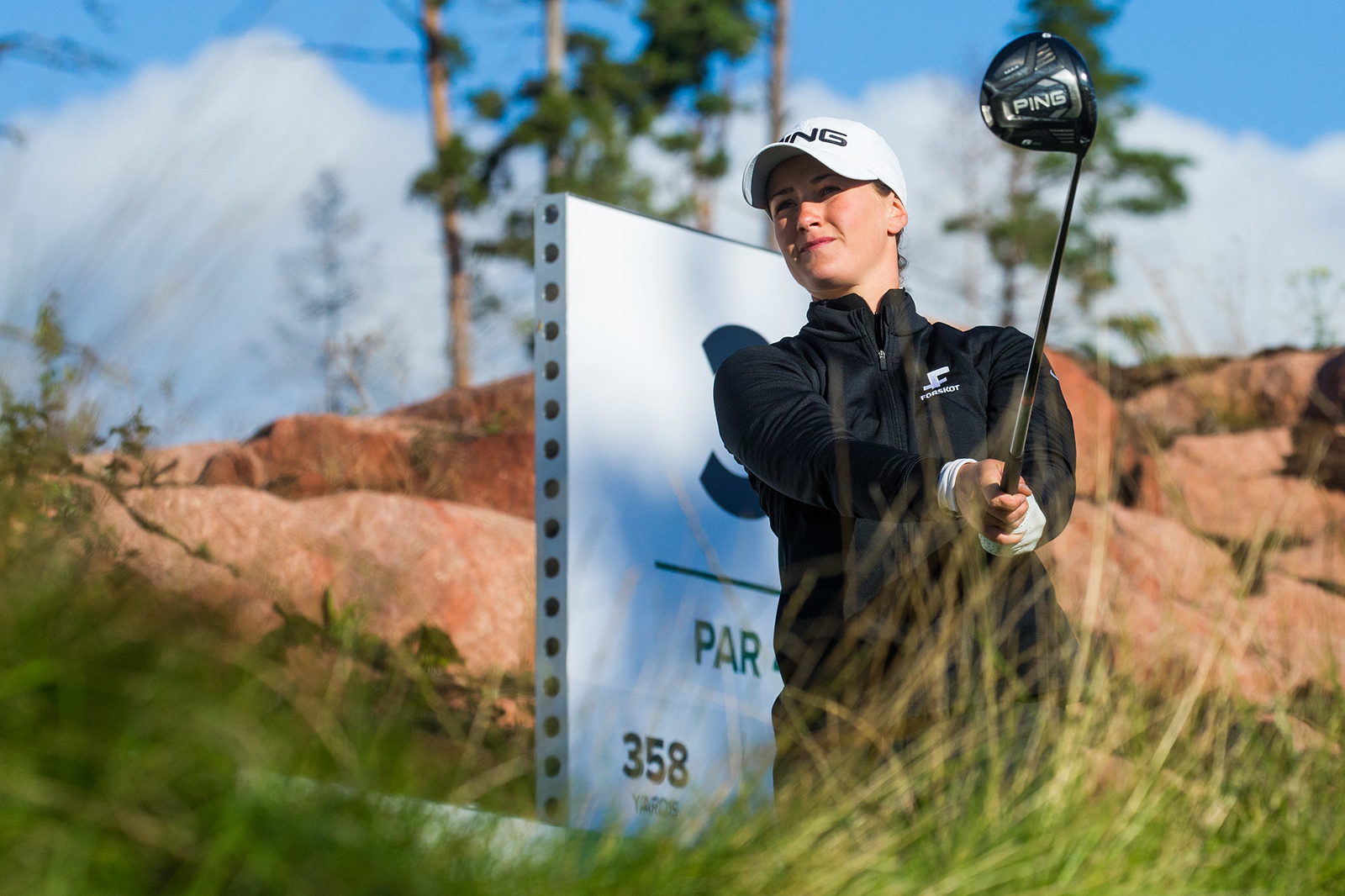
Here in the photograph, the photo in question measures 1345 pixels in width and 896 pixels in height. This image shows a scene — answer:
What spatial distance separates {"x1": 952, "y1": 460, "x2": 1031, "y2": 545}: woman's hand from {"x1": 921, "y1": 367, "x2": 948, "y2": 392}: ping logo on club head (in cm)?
49

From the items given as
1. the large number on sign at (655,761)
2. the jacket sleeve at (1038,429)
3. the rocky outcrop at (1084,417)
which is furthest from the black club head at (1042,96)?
the rocky outcrop at (1084,417)

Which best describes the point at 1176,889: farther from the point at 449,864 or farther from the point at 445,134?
the point at 445,134

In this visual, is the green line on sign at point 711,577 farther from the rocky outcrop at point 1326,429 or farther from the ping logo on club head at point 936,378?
the rocky outcrop at point 1326,429

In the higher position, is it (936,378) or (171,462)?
(936,378)

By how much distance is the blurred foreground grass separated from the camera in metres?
1.49

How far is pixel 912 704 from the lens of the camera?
7.45 ft

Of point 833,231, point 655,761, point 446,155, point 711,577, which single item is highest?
point 446,155

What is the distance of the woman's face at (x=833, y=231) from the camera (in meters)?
2.72

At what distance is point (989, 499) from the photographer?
2.05 metres

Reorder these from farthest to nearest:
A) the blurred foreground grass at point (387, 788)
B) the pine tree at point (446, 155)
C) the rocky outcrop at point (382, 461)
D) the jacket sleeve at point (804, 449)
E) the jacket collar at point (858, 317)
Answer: the pine tree at point (446, 155) < the rocky outcrop at point (382, 461) < the jacket collar at point (858, 317) < the jacket sleeve at point (804, 449) < the blurred foreground grass at point (387, 788)

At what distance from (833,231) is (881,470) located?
0.71m

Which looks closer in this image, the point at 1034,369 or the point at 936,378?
the point at 1034,369

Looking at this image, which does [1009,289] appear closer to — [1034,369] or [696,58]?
[696,58]

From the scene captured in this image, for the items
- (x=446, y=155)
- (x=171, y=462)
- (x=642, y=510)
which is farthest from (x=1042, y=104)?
(x=446, y=155)
